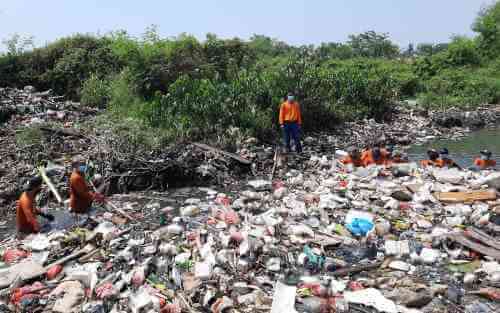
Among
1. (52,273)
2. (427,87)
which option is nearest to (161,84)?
(52,273)

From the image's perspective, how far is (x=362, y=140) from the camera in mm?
12570

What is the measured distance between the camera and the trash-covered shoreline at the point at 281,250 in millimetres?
3824

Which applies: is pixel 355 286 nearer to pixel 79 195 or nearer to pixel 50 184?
pixel 79 195

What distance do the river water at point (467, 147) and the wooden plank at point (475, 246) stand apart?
578 centimetres

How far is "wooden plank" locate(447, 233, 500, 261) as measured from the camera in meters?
4.41

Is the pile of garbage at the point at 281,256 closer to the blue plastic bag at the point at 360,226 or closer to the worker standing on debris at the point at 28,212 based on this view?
the blue plastic bag at the point at 360,226

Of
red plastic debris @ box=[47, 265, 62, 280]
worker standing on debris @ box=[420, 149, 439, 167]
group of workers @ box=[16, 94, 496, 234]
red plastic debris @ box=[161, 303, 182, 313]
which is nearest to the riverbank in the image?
group of workers @ box=[16, 94, 496, 234]

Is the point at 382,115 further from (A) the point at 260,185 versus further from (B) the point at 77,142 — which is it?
(B) the point at 77,142

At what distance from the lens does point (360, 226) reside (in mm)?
5215

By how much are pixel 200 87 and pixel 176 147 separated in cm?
271

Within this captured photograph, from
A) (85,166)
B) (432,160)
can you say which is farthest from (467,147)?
(85,166)

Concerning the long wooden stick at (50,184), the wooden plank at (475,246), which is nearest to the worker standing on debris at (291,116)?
the long wooden stick at (50,184)

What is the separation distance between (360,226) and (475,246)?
50.7 inches

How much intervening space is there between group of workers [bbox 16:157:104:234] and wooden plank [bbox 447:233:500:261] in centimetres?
501
